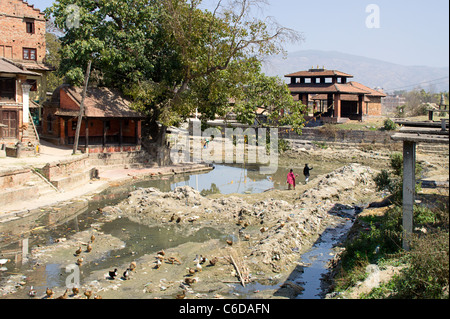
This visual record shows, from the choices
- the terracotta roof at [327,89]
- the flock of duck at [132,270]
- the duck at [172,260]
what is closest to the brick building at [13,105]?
the flock of duck at [132,270]

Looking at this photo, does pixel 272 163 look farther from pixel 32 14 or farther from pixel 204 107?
pixel 32 14

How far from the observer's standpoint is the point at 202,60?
30.0 metres

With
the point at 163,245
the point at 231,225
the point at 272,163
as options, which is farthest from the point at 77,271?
the point at 272,163

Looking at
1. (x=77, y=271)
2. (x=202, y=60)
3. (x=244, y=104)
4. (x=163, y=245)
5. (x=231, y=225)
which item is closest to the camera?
(x=77, y=271)

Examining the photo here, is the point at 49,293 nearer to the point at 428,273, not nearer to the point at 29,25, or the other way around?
the point at 428,273

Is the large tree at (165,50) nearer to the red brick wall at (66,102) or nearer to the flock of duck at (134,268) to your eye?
the red brick wall at (66,102)

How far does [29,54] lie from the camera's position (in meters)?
36.2

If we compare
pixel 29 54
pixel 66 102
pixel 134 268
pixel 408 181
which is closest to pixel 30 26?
pixel 29 54

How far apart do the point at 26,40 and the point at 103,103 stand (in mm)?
10492

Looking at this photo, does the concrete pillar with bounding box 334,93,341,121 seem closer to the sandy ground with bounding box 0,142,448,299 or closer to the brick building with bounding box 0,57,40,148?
the sandy ground with bounding box 0,142,448,299

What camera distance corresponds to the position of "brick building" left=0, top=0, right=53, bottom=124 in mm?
34750

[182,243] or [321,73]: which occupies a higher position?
[321,73]

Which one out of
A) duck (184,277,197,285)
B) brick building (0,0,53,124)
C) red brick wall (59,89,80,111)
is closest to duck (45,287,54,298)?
duck (184,277,197,285)

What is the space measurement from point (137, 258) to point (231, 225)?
4701 mm
